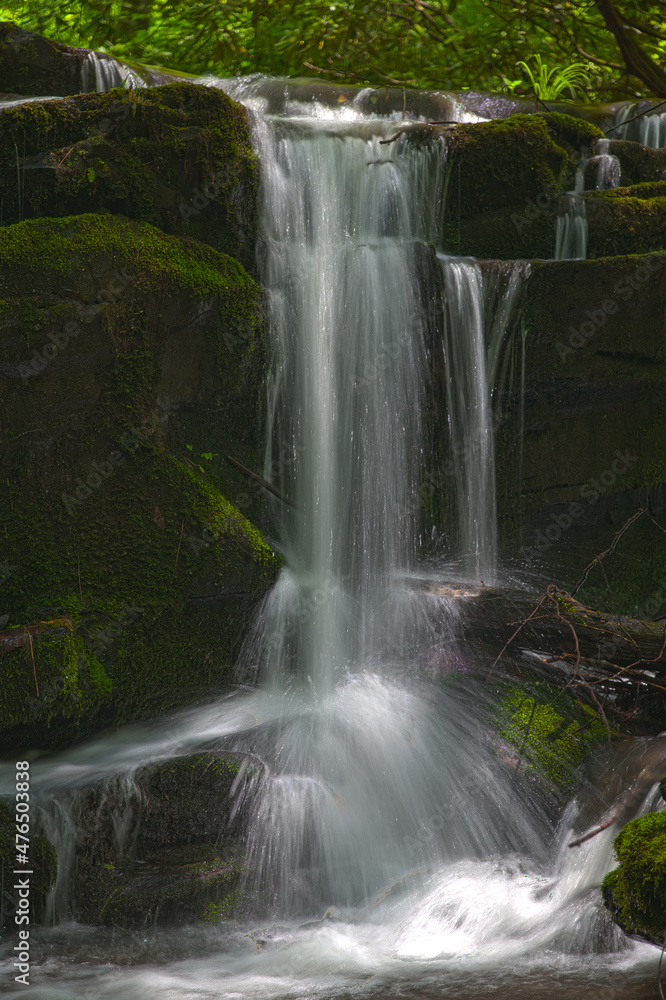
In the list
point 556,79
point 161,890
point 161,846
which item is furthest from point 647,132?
point 161,890

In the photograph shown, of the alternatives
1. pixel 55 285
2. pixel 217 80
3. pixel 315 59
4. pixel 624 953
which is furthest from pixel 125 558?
pixel 315 59

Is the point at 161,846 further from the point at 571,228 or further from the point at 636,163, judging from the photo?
the point at 636,163

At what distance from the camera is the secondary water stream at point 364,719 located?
148 inches

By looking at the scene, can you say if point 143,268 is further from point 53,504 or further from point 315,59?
point 315,59

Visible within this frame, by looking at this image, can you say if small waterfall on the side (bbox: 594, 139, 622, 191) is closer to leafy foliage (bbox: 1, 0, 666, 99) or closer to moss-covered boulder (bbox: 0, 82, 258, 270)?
leafy foliage (bbox: 1, 0, 666, 99)

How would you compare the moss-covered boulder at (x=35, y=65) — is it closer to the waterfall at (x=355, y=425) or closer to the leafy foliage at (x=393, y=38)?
the waterfall at (x=355, y=425)

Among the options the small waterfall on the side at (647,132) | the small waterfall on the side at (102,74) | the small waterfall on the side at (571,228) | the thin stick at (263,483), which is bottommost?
the thin stick at (263,483)

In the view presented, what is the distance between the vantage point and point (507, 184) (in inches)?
260

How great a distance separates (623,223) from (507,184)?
91 cm

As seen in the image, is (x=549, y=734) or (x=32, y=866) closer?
(x=32, y=866)

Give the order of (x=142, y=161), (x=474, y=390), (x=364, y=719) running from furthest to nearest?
(x=474, y=390)
(x=142, y=161)
(x=364, y=719)

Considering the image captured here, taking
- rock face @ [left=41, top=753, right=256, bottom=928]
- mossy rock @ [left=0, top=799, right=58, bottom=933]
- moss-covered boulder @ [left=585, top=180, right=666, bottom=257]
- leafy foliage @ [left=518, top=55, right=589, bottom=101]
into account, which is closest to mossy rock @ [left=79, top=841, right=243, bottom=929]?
rock face @ [left=41, top=753, right=256, bottom=928]

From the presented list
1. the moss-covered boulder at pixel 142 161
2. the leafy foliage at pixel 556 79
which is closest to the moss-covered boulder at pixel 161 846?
the moss-covered boulder at pixel 142 161

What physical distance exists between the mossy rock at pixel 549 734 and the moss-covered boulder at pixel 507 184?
134 inches
